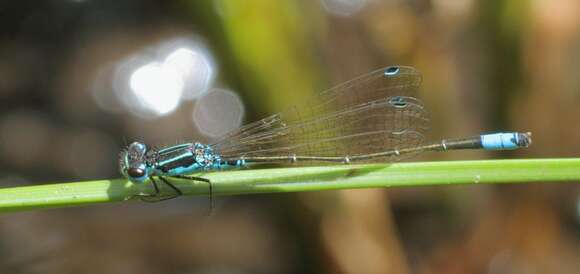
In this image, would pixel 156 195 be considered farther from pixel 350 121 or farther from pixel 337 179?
pixel 350 121

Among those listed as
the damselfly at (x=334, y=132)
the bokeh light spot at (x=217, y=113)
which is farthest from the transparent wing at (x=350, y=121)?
the bokeh light spot at (x=217, y=113)

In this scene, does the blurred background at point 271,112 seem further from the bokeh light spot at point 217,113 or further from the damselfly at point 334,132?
the damselfly at point 334,132

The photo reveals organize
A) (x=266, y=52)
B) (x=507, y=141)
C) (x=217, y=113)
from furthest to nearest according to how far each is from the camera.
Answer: (x=217, y=113) → (x=266, y=52) → (x=507, y=141)

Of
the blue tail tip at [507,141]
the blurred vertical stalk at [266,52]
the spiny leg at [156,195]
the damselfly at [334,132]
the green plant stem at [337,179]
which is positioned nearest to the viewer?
the green plant stem at [337,179]

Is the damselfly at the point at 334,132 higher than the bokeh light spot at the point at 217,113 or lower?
lower

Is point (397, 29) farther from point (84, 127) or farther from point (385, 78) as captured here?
point (84, 127)

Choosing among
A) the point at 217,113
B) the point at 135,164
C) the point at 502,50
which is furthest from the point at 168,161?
the point at 502,50
